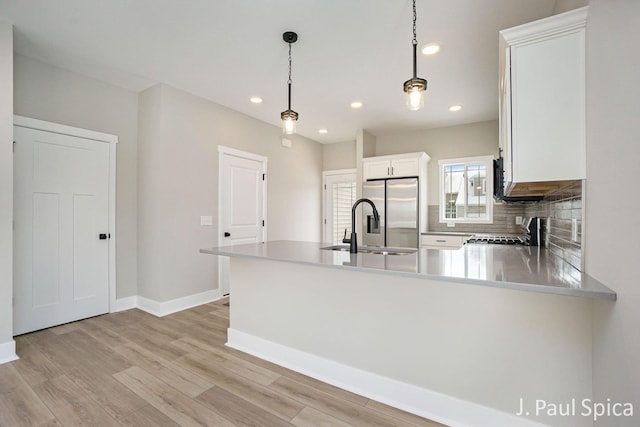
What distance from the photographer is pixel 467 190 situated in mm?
4891

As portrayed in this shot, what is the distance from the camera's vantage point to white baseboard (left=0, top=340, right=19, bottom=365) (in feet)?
7.68

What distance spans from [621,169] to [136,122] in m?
4.42

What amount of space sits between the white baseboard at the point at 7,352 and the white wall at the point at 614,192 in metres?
3.77

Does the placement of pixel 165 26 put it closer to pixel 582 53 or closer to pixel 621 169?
pixel 582 53

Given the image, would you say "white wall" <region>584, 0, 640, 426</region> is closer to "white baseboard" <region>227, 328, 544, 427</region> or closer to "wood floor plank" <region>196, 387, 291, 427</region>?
"white baseboard" <region>227, 328, 544, 427</region>

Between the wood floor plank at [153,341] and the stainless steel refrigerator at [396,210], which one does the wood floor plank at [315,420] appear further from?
the stainless steel refrigerator at [396,210]

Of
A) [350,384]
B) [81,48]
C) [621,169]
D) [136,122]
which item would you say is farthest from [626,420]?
[136,122]

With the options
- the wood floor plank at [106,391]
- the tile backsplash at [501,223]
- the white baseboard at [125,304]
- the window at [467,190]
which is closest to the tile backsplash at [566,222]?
the tile backsplash at [501,223]

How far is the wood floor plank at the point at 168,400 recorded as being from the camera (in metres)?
1.71

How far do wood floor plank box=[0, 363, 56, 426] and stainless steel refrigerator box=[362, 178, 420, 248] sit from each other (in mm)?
3909

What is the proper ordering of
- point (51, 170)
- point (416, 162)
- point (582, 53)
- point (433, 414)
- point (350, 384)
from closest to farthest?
point (582, 53), point (433, 414), point (350, 384), point (51, 170), point (416, 162)

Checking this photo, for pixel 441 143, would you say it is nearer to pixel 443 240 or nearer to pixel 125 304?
pixel 443 240

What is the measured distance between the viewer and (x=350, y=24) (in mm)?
2354

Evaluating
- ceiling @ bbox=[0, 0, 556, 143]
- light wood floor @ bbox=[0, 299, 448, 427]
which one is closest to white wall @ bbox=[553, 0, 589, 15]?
ceiling @ bbox=[0, 0, 556, 143]
